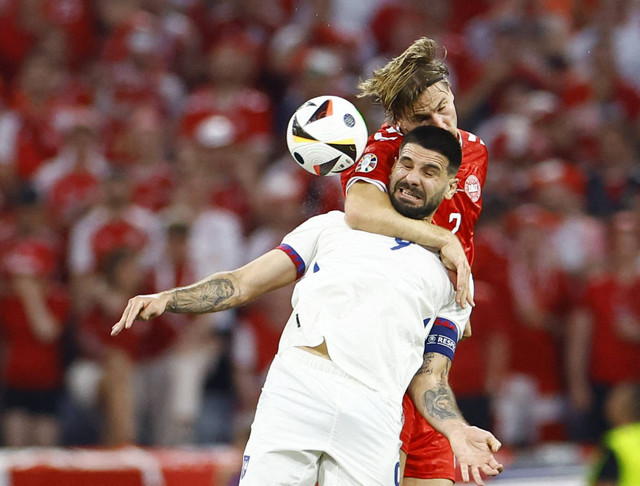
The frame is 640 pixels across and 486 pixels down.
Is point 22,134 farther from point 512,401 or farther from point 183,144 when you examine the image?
point 512,401

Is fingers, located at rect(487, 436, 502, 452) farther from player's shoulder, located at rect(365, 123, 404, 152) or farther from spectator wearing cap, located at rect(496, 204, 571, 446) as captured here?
spectator wearing cap, located at rect(496, 204, 571, 446)

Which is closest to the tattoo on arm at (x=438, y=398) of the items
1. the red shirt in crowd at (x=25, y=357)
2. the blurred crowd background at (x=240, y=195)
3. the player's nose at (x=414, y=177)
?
the player's nose at (x=414, y=177)

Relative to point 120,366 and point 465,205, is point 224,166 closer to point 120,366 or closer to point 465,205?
point 120,366

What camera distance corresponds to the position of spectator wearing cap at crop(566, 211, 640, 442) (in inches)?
352

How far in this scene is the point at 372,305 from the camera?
181 inches

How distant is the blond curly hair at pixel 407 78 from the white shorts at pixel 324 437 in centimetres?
127

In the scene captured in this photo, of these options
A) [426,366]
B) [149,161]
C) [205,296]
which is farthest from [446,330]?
[149,161]

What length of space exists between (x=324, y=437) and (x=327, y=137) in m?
1.30

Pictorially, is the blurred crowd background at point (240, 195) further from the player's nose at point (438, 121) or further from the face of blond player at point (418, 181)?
the face of blond player at point (418, 181)

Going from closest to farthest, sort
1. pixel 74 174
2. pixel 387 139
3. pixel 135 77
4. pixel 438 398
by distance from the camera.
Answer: pixel 438 398 → pixel 387 139 → pixel 74 174 → pixel 135 77

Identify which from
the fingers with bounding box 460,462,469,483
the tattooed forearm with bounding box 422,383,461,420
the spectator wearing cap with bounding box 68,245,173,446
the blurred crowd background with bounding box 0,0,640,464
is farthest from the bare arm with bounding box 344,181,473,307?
the spectator wearing cap with bounding box 68,245,173,446

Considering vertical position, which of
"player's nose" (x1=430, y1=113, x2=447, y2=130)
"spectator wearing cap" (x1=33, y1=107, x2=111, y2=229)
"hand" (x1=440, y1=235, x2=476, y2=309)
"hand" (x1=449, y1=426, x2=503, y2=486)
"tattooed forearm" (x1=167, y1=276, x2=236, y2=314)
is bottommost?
"hand" (x1=449, y1=426, x2=503, y2=486)

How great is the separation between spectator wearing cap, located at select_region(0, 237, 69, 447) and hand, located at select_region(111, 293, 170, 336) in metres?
4.34

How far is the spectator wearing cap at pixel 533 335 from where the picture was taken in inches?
353
